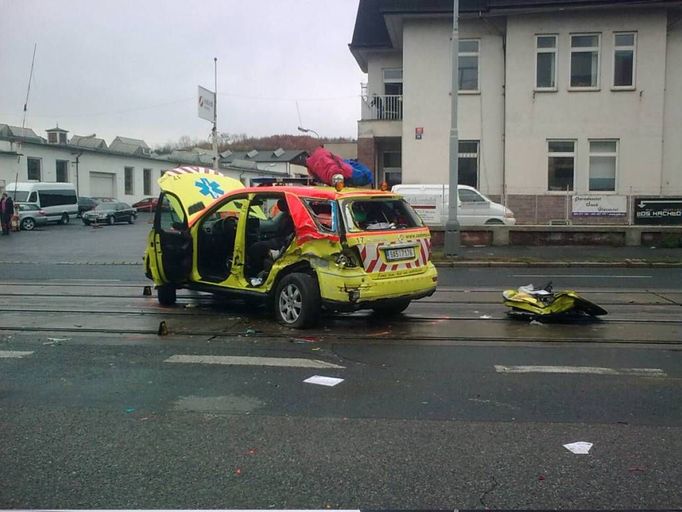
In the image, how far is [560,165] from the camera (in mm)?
26344

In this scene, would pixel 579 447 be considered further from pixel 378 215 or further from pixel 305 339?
pixel 378 215

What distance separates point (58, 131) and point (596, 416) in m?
59.9

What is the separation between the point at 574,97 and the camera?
26.0 meters

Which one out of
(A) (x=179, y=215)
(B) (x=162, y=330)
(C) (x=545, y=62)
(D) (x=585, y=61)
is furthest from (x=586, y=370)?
(D) (x=585, y=61)

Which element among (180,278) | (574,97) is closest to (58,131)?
(574,97)

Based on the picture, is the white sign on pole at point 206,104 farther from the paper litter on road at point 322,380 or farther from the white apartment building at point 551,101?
the paper litter on road at point 322,380

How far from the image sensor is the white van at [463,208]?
2322 centimetres

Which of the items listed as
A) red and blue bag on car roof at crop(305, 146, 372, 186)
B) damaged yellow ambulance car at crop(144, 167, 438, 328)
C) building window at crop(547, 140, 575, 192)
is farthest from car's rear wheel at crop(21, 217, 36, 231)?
red and blue bag on car roof at crop(305, 146, 372, 186)

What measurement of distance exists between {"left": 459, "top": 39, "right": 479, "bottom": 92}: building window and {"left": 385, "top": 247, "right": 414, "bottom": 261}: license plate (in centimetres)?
1958

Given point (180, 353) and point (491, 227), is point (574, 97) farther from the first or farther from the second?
point (180, 353)

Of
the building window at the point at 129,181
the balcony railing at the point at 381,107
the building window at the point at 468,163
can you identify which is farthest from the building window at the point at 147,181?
the building window at the point at 468,163

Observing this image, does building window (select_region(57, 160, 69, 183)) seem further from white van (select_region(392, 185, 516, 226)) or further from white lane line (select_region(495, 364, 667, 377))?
white lane line (select_region(495, 364, 667, 377))

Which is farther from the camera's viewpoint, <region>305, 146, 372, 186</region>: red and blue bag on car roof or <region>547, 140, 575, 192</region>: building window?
<region>547, 140, 575, 192</region>: building window

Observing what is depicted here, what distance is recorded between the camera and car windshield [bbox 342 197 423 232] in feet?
27.5
